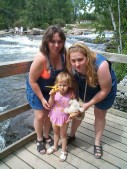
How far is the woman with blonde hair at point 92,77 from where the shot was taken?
218 centimetres

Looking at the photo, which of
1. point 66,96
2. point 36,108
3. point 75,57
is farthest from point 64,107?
point 75,57

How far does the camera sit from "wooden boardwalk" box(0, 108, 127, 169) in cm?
246

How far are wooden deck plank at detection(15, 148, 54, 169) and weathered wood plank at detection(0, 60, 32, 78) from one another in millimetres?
866

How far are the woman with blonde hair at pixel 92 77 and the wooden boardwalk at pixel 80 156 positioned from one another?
0.37ft

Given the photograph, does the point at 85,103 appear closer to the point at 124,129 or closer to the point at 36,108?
the point at 36,108

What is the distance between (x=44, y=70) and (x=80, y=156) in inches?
39.4

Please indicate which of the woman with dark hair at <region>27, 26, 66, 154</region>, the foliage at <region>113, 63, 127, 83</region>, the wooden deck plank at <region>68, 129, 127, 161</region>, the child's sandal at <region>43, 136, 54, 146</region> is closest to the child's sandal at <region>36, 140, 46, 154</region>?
the woman with dark hair at <region>27, 26, 66, 154</region>

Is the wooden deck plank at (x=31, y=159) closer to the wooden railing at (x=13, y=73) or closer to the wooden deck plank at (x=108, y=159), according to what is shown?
the wooden railing at (x=13, y=73)

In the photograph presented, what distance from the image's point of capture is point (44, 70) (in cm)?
236

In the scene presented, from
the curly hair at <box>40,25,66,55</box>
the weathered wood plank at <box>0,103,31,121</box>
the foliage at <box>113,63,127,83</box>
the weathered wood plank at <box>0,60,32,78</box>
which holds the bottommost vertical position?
the foliage at <box>113,63,127,83</box>

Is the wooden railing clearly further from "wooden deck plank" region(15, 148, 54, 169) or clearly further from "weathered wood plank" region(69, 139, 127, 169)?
"weathered wood plank" region(69, 139, 127, 169)

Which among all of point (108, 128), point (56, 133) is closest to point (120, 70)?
point (108, 128)

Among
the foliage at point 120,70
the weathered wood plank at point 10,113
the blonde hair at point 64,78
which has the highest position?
the blonde hair at point 64,78

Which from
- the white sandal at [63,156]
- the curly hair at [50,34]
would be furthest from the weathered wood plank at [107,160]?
the curly hair at [50,34]
